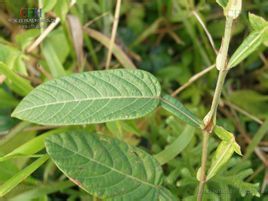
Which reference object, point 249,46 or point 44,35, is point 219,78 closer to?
point 249,46

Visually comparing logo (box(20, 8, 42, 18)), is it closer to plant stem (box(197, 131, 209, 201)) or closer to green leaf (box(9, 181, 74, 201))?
green leaf (box(9, 181, 74, 201))

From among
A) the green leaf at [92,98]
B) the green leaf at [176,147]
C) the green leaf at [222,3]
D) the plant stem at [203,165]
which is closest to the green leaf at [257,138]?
the green leaf at [176,147]

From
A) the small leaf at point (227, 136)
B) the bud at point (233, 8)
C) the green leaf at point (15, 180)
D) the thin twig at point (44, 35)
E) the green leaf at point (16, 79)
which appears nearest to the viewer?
the bud at point (233, 8)

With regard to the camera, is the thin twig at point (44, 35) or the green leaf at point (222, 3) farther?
the thin twig at point (44, 35)

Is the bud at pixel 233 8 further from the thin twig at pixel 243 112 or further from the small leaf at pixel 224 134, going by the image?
the thin twig at pixel 243 112

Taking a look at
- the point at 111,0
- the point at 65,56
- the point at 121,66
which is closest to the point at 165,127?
the point at 121,66

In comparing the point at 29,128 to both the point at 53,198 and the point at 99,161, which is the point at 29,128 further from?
the point at 99,161

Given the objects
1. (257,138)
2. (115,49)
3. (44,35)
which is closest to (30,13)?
(44,35)
